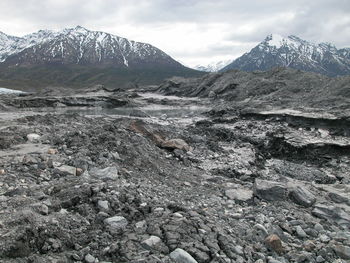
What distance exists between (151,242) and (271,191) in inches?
164

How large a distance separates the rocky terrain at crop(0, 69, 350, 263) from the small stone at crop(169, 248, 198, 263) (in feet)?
0.05

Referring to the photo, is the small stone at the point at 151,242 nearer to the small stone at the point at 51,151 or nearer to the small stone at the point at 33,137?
the small stone at the point at 51,151

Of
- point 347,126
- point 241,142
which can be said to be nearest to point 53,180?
point 241,142

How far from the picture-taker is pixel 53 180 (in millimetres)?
7441

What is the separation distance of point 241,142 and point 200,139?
7.71 ft

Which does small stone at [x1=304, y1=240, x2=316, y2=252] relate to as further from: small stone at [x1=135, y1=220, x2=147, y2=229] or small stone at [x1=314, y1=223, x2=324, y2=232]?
small stone at [x1=135, y1=220, x2=147, y2=229]

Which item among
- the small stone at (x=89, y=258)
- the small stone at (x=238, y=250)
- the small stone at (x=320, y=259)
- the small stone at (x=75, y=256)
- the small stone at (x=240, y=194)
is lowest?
the small stone at (x=320, y=259)

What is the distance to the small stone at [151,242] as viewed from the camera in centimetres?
493

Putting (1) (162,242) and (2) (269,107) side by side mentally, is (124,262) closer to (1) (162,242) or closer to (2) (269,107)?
(1) (162,242)

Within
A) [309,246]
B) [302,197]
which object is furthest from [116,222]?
[302,197]

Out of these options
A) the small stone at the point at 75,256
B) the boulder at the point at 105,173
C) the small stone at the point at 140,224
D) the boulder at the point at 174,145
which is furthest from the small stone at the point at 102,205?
the boulder at the point at 174,145

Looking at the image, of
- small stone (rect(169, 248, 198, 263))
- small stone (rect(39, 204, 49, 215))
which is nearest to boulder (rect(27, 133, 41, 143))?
small stone (rect(39, 204, 49, 215))

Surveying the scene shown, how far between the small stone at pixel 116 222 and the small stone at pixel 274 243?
245cm

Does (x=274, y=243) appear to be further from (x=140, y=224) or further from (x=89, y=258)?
(x=89, y=258)
